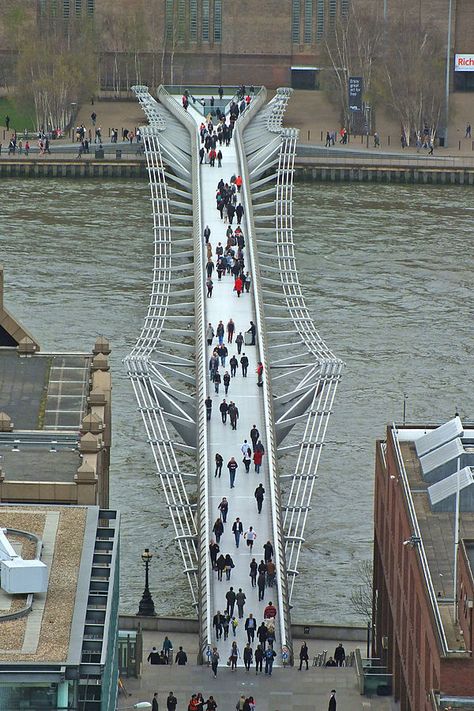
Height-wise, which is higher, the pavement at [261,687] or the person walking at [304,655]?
the person walking at [304,655]

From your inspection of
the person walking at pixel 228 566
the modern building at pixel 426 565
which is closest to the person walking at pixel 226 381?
the person walking at pixel 228 566

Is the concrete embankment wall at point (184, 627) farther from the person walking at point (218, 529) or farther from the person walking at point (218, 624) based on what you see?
the person walking at point (218, 624)

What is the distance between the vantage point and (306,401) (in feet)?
246

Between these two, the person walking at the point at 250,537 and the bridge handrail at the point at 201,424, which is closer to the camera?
the bridge handrail at the point at 201,424

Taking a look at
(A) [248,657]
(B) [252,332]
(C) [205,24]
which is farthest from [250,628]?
(C) [205,24]

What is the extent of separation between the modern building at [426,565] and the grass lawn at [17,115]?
84546 mm

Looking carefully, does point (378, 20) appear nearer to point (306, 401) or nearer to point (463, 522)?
point (306, 401)

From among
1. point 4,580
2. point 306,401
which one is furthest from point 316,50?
point 4,580

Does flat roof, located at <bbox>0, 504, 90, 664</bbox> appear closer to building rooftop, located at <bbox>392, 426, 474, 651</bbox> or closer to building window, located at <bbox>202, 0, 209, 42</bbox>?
building rooftop, located at <bbox>392, 426, 474, 651</bbox>

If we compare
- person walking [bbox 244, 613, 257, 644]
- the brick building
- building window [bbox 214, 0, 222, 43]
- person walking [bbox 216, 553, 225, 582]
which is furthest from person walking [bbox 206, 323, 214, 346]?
building window [bbox 214, 0, 222, 43]

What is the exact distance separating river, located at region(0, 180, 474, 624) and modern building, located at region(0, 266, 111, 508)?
6.82 m

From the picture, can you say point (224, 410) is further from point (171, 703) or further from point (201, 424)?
point (171, 703)

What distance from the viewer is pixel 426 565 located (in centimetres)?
4750

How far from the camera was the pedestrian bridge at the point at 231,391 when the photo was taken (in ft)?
202
